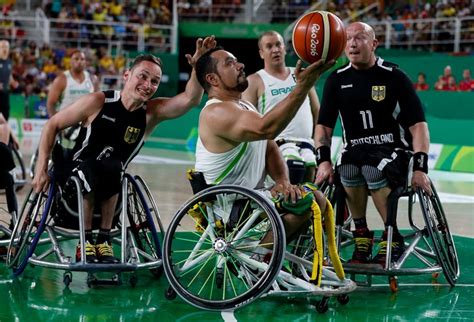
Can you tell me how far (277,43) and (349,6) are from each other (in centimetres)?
2053

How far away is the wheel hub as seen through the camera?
222 inches

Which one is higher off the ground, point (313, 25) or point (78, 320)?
point (313, 25)

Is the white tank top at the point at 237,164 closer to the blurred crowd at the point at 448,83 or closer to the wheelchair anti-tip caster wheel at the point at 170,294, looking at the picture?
the wheelchair anti-tip caster wheel at the point at 170,294

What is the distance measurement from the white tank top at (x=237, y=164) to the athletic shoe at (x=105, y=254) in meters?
0.91

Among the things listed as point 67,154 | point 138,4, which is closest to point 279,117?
point 67,154

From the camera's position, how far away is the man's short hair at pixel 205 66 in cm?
605

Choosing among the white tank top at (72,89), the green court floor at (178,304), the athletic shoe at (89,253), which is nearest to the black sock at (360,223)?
the green court floor at (178,304)

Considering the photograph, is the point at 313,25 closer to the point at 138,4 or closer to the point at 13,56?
the point at 13,56

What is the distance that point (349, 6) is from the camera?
94.4ft

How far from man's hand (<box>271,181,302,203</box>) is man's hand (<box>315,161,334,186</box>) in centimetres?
113

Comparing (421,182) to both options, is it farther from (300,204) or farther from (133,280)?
(133,280)

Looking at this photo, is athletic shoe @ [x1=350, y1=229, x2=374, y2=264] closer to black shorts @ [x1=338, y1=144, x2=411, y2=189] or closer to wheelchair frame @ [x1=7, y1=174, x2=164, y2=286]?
black shorts @ [x1=338, y1=144, x2=411, y2=189]

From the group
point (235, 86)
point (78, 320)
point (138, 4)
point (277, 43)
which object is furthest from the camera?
point (138, 4)

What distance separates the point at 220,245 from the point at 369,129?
1.76 m
